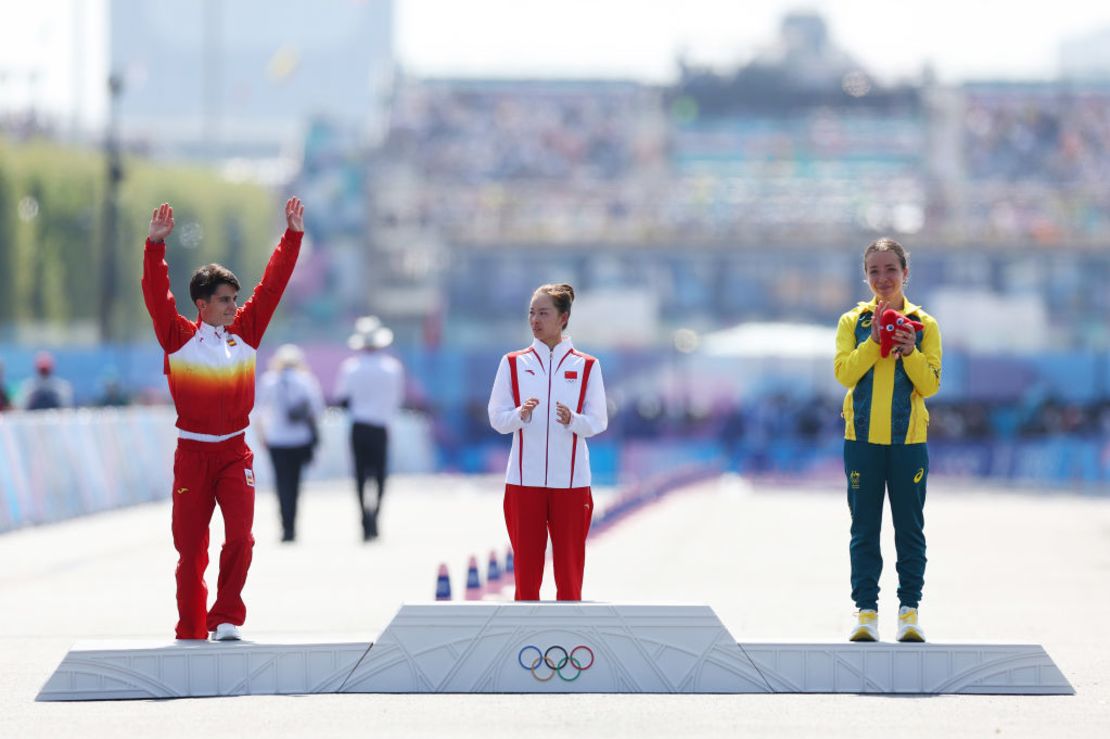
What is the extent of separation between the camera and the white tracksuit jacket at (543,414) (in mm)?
10914

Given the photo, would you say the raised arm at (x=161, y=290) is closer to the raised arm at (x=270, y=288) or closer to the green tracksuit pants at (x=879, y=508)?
the raised arm at (x=270, y=288)

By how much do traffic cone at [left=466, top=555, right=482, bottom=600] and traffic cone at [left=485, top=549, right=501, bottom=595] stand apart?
89 centimetres

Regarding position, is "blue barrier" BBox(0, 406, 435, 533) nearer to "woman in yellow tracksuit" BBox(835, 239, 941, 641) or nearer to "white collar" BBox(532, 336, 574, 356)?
"white collar" BBox(532, 336, 574, 356)

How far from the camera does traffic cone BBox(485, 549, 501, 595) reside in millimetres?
14641

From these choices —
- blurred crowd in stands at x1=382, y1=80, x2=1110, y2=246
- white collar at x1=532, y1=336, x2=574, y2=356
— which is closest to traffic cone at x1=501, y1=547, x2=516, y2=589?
white collar at x1=532, y1=336, x2=574, y2=356

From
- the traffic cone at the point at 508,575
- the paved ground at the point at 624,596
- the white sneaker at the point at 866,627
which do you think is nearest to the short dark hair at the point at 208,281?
the paved ground at the point at 624,596

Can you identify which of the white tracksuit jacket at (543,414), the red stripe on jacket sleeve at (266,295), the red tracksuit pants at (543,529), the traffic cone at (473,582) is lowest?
the traffic cone at (473,582)

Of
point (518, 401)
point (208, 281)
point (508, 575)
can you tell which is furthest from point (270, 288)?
point (508, 575)

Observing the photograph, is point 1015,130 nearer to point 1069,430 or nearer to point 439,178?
point 439,178

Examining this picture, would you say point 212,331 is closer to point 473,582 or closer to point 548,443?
point 548,443

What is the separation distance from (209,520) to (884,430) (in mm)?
2747

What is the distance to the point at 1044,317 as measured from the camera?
261 feet

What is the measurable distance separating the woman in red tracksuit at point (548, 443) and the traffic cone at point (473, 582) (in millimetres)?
2502

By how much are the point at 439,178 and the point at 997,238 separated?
2079 centimetres
